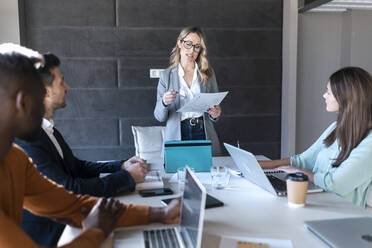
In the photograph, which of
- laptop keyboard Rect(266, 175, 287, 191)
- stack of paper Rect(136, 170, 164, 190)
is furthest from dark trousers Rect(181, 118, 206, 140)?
laptop keyboard Rect(266, 175, 287, 191)

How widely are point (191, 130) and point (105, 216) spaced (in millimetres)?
1532

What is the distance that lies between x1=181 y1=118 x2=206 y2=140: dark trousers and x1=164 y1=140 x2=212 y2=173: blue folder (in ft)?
2.03

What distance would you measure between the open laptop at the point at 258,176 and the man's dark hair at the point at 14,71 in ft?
2.93

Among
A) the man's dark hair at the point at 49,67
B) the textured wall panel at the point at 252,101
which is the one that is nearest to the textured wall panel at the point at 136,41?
the textured wall panel at the point at 252,101

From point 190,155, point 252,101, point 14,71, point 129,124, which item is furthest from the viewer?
point 252,101

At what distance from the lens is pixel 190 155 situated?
1975mm

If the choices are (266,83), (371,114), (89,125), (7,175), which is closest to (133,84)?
(89,125)

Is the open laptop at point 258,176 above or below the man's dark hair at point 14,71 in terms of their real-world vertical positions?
below

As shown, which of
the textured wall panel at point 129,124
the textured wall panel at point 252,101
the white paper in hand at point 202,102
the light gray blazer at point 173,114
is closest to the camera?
the white paper in hand at point 202,102

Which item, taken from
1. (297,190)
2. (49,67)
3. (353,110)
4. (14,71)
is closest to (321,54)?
(353,110)

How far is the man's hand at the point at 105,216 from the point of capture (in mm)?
1075

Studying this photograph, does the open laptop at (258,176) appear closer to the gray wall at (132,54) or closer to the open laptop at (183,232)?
the open laptop at (183,232)

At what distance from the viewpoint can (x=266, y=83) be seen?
3986 millimetres

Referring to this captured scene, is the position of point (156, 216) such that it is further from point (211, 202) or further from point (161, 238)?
point (211, 202)
